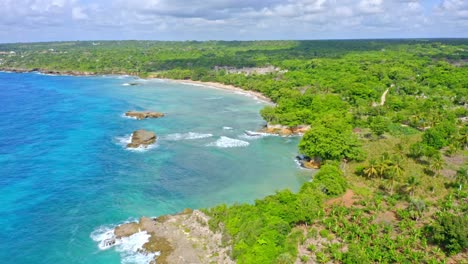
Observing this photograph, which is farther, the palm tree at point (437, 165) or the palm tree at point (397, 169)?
the palm tree at point (437, 165)

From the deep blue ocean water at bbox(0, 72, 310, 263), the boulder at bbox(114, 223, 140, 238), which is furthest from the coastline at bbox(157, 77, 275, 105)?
the boulder at bbox(114, 223, 140, 238)

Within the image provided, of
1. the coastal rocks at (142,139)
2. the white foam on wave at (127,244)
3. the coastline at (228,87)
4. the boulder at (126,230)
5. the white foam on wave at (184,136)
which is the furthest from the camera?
the coastline at (228,87)

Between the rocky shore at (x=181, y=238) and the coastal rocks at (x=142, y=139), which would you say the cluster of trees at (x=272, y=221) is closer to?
the rocky shore at (x=181, y=238)

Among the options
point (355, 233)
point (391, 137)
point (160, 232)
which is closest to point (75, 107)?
point (160, 232)

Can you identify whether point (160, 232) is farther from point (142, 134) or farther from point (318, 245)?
point (142, 134)

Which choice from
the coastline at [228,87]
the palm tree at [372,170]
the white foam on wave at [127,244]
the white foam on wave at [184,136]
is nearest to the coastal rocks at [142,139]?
the white foam on wave at [184,136]

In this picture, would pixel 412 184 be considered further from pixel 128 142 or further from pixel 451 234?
pixel 128 142

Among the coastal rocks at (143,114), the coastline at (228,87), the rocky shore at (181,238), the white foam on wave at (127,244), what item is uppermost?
the coastline at (228,87)
